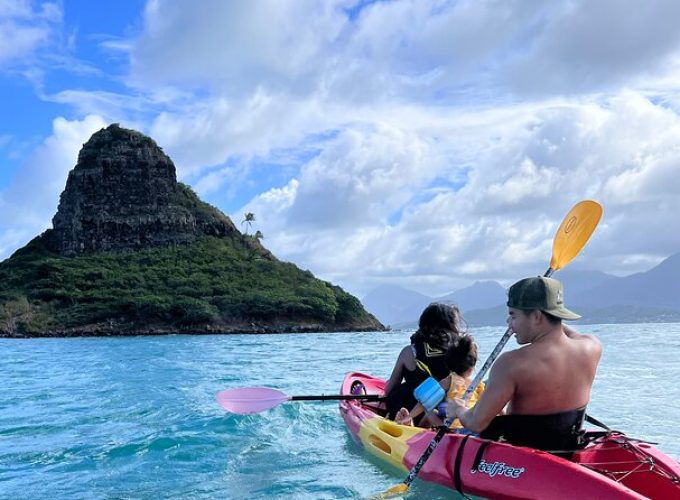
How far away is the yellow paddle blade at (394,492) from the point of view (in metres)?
5.88

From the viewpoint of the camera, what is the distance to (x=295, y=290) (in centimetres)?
8144

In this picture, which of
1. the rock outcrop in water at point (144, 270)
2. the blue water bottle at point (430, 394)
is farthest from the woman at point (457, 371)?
the rock outcrop in water at point (144, 270)

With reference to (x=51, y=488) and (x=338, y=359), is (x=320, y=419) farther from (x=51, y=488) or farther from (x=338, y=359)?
(x=338, y=359)

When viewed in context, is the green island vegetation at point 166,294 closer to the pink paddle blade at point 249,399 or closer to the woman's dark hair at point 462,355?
the pink paddle blade at point 249,399

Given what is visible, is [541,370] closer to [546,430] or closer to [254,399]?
[546,430]

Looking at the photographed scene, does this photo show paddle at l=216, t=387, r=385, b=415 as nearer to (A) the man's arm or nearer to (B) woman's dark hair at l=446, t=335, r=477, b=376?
(B) woman's dark hair at l=446, t=335, r=477, b=376

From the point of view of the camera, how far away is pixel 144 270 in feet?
269

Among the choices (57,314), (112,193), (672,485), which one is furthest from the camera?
(112,193)

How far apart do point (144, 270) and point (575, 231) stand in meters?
79.4

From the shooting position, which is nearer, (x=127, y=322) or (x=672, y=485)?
(x=672, y=485)

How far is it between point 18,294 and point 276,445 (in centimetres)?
7300

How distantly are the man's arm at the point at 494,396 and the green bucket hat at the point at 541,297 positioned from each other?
15.2 inches

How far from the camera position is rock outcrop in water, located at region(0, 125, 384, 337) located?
232 ft

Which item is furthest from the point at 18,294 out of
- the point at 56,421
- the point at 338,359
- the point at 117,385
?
the point at 56,421
